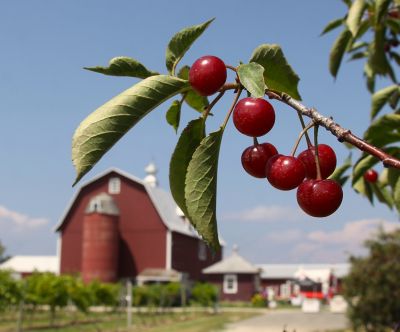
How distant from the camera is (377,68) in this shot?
412 centimetres

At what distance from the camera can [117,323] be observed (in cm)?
2422

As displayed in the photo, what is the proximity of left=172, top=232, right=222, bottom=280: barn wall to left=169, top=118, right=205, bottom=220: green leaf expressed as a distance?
3601 centimetres

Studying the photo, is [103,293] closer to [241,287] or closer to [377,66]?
[241,287]

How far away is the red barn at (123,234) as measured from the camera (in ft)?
120

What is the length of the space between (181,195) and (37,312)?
33493mm

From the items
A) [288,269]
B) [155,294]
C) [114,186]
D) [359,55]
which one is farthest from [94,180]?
[359,55]

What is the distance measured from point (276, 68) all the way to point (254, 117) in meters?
0.27

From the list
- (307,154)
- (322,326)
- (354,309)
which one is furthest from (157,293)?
(307,154)

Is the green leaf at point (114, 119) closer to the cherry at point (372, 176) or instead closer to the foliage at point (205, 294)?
the cherry at point (372, 176)

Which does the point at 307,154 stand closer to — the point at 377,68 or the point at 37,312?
the point at 377,68

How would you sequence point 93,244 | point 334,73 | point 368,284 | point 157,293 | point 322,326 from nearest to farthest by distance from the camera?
point 334,73 → point 368,284 → point 322,326 → point 157,293 → point 93,244

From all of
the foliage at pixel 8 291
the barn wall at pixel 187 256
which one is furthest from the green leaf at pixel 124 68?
the barn wall at pixel 187 256

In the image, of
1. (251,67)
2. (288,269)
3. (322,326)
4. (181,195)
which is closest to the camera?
(251,67)

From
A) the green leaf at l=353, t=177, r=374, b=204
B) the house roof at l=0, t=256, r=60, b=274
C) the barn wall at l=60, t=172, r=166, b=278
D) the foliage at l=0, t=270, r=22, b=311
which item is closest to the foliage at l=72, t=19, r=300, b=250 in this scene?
the green leaf at l=353, t=177, r=374, b=204
